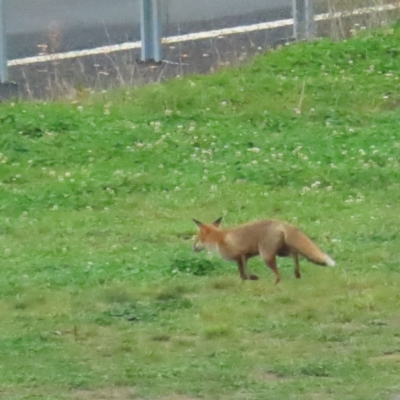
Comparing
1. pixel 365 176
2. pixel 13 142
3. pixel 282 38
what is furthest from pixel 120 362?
pixel 282 38

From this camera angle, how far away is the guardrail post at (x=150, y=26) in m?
14.4

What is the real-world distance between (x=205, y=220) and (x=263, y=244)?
1563 mm

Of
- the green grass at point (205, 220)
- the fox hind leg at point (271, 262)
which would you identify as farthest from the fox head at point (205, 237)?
the fox hind leg at point (271, 262)

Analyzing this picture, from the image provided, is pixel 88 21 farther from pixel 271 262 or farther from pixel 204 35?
pixel 271 262

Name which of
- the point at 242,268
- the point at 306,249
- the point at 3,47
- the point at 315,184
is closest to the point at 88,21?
the point at 3,47

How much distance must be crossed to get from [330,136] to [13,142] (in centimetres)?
289

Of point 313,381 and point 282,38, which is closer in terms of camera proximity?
point 313,381

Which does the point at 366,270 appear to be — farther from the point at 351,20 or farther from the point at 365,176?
the point at 351,20

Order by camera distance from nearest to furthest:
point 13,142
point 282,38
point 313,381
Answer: point 313,381 → point 13,142 → point 282,38

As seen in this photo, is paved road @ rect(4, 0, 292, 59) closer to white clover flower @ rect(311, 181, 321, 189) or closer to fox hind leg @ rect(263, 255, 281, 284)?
white clover flower @ rect(311, 181, 321, 189)

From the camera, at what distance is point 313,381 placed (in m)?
6.13

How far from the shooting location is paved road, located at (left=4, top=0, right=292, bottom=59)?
14.2 meters

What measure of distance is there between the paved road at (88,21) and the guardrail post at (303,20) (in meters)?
0.52

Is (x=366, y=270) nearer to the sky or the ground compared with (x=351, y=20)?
nearer to the ground
